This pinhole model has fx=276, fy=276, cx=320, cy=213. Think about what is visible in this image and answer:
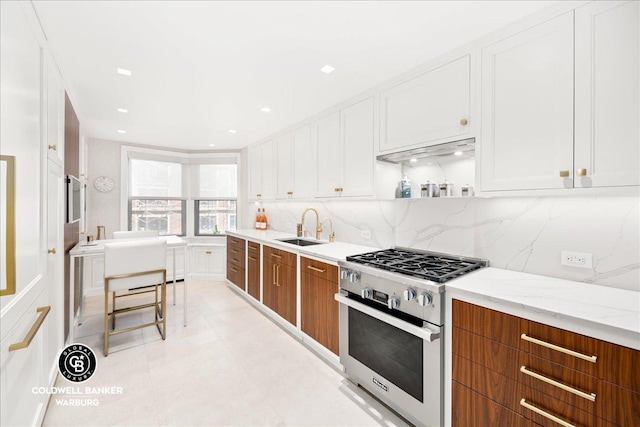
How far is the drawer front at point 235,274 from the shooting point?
405 cm

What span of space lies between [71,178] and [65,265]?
2.68 ft

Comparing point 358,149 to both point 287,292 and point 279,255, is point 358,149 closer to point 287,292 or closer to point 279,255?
point 279,255

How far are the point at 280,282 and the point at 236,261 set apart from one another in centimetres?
140

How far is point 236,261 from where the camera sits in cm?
421

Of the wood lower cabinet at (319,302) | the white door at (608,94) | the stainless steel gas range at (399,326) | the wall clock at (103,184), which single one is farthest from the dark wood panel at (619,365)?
the wall clock at (103,184)

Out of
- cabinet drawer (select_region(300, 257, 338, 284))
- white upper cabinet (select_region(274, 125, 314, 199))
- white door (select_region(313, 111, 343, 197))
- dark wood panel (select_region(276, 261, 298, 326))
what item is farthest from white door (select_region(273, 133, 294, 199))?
cabinet drawer (select_region(300, 257, 338, 284))

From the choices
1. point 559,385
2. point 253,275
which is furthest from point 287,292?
point 559,385

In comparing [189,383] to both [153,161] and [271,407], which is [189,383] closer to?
[271,407]

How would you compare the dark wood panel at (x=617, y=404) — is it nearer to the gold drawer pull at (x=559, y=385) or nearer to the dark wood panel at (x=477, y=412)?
the gold drawer pull at (x=559, y=385)

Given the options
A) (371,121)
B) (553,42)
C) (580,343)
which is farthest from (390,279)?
(553,42)

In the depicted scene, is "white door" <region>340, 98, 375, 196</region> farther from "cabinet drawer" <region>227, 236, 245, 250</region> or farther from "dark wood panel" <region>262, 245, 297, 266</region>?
"cabinet drawer" <region>227, 236, 245, 250</region>

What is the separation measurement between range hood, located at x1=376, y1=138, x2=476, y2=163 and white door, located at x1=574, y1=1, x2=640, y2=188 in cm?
57

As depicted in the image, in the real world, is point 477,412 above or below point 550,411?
below

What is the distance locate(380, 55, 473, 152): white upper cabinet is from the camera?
186 cm
